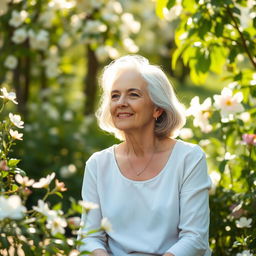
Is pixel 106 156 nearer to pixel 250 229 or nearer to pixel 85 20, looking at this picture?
pixel 250 229

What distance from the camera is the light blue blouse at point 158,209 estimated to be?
287 cm

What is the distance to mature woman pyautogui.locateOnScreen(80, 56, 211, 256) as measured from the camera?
289cm

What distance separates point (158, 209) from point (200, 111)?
87cm

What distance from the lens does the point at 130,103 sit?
297 centimetres

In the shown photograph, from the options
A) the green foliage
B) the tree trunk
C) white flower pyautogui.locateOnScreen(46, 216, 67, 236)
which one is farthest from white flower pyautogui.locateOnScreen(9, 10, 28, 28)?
white flower pyautogui.locateOnScreen(46, 216, 67, 236)

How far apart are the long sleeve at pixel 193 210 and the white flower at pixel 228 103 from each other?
0.60 meters

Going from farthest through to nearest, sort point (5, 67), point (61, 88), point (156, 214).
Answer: point (61, 88)
point (5, 67)
point (156, 214)

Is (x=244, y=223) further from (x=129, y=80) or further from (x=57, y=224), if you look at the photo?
(x=57, y=224)

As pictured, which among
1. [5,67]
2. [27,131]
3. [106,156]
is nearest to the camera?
[106,156]

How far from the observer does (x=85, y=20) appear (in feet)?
19.9

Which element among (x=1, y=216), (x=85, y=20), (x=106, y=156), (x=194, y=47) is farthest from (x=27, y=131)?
(x=1, y=216)

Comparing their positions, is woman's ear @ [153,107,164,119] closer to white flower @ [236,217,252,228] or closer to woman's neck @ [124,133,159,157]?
woman's neck @ [124,133,159,157]

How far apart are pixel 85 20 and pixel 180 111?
3.16 m

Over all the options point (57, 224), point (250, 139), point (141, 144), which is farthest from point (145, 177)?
point (57, 224)
